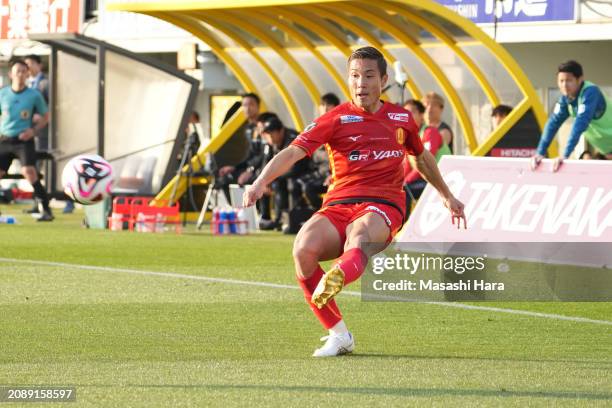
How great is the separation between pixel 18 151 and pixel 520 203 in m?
10.5

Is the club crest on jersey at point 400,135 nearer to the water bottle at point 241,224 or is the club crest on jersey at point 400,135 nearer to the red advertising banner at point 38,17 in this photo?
the water bottle at point 241,224

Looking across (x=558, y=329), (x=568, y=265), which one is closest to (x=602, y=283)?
(x=568, y=265)

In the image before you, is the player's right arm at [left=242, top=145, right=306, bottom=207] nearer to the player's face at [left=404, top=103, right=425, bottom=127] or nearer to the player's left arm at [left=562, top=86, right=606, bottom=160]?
the player's left arm at [left=562, top=86, right=606, bottom=160]

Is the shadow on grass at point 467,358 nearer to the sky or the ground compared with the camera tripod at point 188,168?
nearer to the sky

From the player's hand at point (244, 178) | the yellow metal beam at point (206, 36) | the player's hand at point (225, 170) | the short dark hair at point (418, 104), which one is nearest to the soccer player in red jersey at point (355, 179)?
the short dark hair at point (418, 104)

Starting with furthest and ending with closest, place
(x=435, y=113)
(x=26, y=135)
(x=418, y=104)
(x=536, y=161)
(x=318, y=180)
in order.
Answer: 1. (x=26, y=135)
2. (x=318, y=180)
3. (x=418, y=104)
4. (x=435, y=113)
5. (x=536, y=161)

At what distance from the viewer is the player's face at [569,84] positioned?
15.7m

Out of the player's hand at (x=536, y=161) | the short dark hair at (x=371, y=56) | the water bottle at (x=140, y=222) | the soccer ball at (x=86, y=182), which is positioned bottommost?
the water bottle at (x=140, y=222)

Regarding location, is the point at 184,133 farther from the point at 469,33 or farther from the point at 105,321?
the point at 105,321

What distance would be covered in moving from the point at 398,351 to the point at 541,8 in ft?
60.6

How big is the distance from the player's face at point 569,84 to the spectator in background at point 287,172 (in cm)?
591

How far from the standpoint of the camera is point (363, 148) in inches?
366

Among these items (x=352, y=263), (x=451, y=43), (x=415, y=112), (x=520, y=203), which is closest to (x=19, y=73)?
(x=451, y=43)

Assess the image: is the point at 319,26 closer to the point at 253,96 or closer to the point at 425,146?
the point at 253,96
